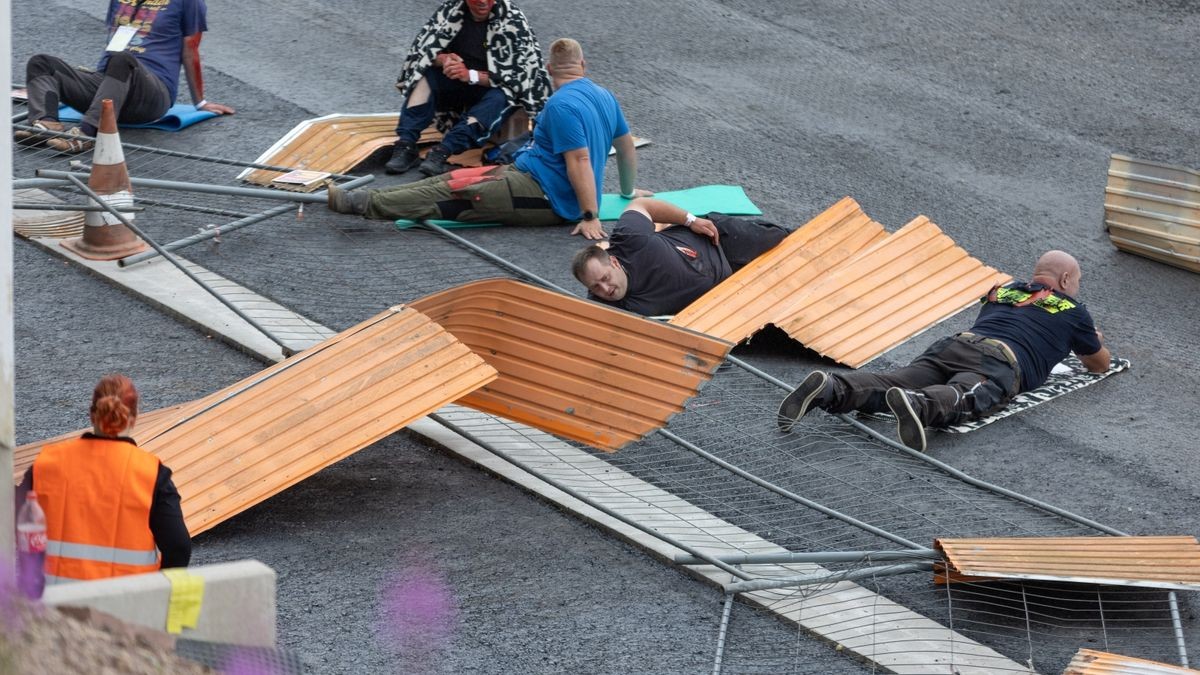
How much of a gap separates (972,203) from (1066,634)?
4995 mm

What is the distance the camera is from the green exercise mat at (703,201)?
31.7 ft

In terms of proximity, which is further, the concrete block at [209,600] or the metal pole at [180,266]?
the metal pole at [180,266]

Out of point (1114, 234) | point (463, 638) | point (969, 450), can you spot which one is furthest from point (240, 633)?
point (1114, 234)

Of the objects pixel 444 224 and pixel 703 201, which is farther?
pixel 703 201

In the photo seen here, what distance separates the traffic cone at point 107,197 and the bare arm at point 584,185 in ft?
Answer: 8.50

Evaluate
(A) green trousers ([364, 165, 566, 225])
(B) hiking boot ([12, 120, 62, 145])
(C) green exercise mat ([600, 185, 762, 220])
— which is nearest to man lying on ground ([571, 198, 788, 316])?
(C) green exercise mat ([600, 185, 762, 220])

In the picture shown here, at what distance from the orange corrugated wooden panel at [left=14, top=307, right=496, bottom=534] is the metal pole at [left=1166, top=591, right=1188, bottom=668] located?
2826mm

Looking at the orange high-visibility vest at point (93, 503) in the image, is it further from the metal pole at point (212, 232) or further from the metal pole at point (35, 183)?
the metal pole at point (212, 232)

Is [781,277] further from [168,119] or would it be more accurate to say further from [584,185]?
[168,119]

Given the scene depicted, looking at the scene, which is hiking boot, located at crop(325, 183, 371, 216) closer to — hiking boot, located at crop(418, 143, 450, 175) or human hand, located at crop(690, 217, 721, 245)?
hiking boot, located at crop(418, 143, 450, 175)

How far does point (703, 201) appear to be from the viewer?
9781mm

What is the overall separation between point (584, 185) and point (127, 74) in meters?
3.62

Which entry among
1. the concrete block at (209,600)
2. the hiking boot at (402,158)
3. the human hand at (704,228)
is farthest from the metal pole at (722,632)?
the hiking boot at (402,158)

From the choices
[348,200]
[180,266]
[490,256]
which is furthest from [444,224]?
[180,266]
